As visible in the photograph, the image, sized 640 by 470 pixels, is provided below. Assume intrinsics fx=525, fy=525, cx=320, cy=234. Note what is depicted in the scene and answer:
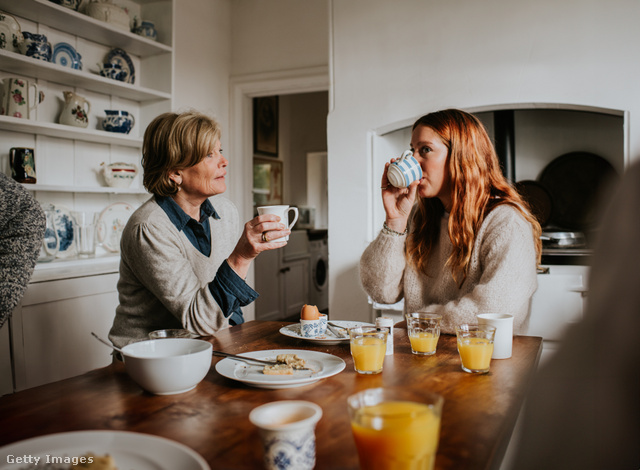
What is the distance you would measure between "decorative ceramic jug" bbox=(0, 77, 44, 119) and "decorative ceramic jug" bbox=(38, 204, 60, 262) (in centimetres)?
49

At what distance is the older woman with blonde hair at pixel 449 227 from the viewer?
1608 millimetres

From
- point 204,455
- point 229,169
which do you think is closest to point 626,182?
point 204,455

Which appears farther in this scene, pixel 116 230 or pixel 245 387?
pixel 116 230

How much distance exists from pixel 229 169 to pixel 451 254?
2.99 m

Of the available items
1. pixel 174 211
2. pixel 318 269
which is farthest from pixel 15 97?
pixel 318 269

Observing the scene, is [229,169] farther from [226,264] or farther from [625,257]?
[625,257]

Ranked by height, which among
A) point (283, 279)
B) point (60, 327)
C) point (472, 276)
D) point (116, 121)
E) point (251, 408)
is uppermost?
point (116, 121)

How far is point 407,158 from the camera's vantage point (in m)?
1.73

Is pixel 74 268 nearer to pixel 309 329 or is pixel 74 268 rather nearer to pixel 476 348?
pixel 309 329

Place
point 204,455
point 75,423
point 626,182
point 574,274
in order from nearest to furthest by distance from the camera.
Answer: point 626,182, point 204,455, point 75,423, point 574,274

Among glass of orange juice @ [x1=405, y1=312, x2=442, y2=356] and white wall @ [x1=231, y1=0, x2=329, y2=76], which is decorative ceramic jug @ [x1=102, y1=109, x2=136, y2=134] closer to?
white wall @ [x1=231, y1=0, x2=329, y2=76]

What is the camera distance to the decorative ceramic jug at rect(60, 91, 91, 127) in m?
→ 2.92

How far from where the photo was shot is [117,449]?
0.72 m

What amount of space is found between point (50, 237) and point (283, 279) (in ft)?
9.72
